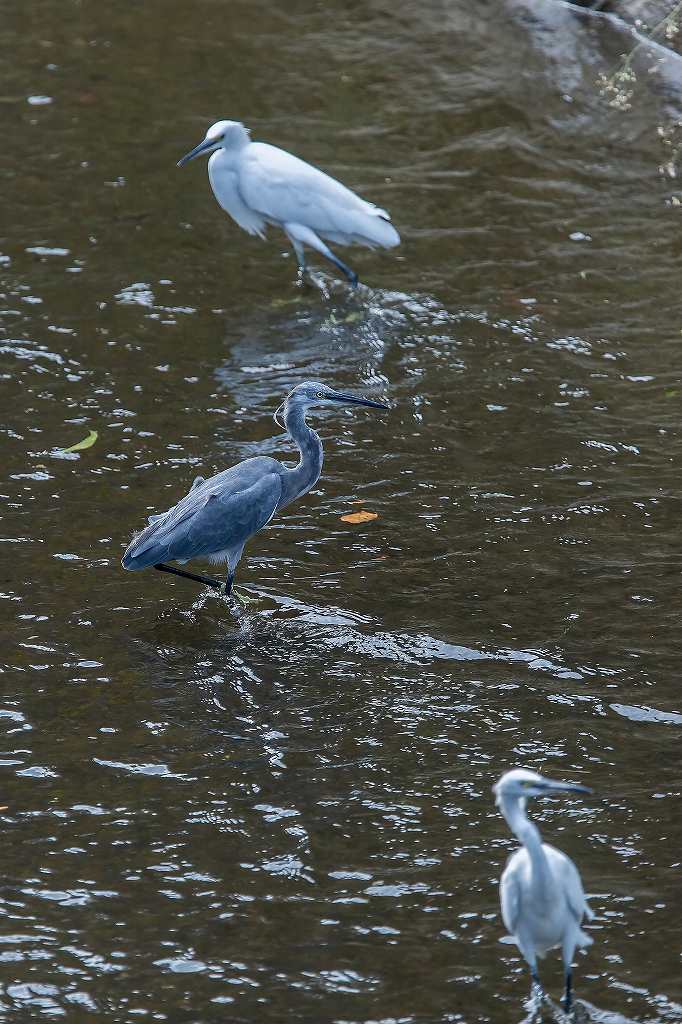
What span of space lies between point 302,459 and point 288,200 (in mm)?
3129

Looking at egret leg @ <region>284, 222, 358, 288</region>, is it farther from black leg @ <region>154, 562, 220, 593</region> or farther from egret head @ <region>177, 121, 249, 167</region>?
black leg @ <region>154, 562, 220, 593</region>

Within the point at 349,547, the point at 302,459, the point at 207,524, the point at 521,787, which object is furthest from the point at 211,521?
the point at 521,787

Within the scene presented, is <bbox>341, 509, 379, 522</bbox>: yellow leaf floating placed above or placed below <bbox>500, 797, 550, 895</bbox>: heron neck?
below

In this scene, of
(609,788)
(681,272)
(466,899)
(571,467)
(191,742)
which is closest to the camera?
(466,899)

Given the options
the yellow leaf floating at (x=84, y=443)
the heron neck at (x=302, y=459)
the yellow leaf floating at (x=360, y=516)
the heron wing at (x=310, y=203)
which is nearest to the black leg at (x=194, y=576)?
the heron neck at (x=302, y=459)

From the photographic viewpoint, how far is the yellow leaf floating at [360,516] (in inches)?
265

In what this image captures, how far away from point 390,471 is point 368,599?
3.83 ft

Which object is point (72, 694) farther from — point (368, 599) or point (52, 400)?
point (52, 400)

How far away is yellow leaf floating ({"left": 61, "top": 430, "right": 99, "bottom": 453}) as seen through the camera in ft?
23.6

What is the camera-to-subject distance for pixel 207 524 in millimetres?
6047

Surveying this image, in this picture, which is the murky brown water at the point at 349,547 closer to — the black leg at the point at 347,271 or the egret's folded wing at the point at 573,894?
the black leg at the point at 347,271

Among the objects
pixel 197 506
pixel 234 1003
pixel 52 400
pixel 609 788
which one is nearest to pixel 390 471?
pixel 197 506

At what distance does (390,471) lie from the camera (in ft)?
23.4

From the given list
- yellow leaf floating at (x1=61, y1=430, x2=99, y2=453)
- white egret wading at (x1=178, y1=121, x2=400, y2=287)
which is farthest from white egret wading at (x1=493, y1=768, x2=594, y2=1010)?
white egret wading at (x1=178, y1=121, x2=400, y2=287)
